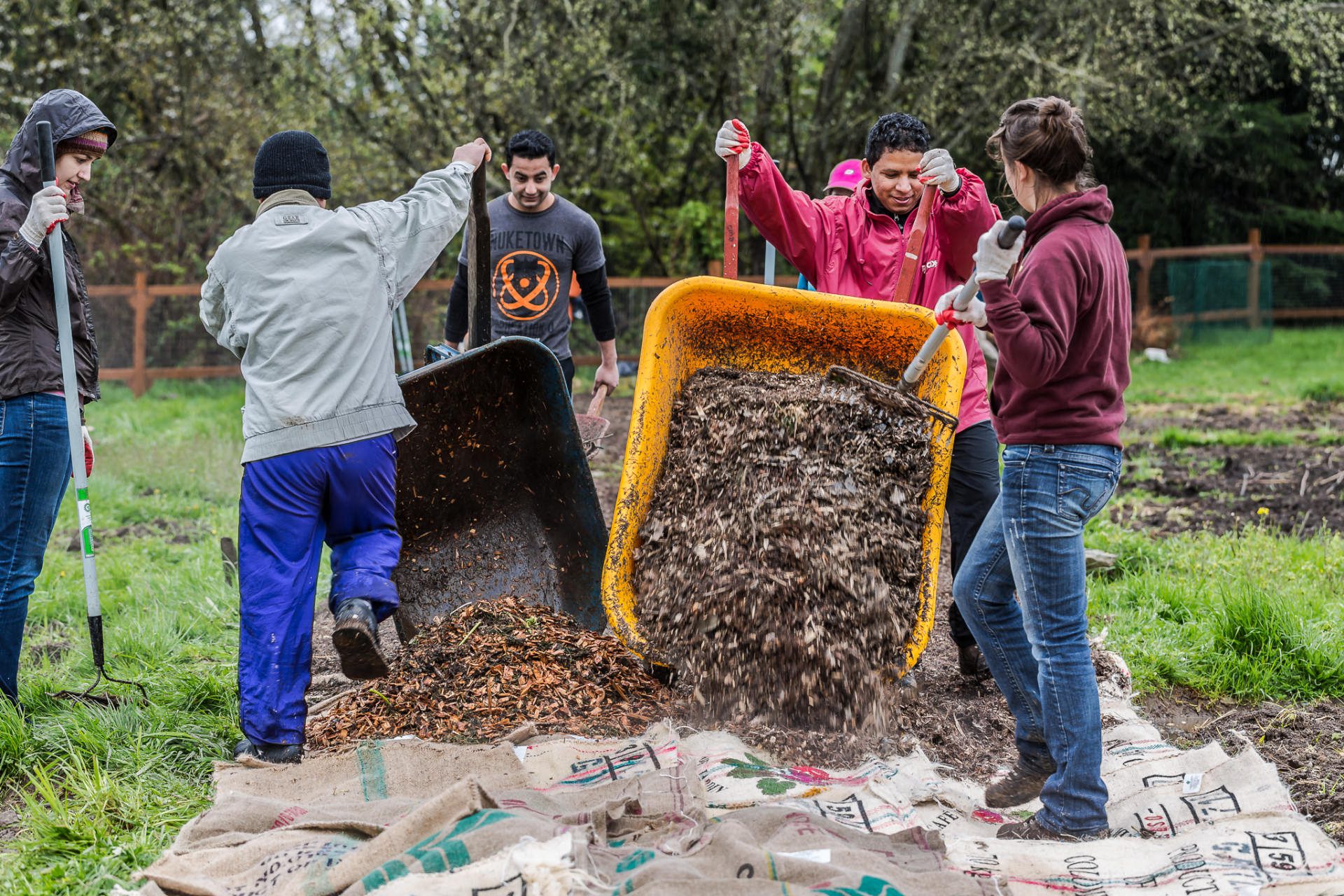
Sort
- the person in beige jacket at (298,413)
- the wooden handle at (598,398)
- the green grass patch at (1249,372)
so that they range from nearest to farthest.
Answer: the person in beige jacket at (298,413) → the wooden handle at (598,398) → the green grass patch at (1249,372)

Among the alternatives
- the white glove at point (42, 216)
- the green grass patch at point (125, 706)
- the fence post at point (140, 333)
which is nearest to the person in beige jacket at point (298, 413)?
the green grass patch at point (125, 706)

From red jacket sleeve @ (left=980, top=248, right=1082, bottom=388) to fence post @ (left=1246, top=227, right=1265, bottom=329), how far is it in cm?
1491

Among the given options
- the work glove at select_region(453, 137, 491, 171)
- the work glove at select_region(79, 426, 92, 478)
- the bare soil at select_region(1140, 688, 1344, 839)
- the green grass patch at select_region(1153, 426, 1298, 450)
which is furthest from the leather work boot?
the green grass patch at select_region(1153, 426, 1298, 450)

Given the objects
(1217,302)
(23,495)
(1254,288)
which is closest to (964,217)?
(23,495)

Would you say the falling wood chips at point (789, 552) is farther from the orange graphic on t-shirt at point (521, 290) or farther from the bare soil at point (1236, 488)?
the bare soil at point (1236, 488)

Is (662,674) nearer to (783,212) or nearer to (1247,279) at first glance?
(783,212)

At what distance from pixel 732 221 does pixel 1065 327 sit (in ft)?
4.86

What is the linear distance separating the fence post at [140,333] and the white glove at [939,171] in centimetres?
1052

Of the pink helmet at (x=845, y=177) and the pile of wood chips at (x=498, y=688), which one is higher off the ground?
the pink helmet at (x=845, y=177)

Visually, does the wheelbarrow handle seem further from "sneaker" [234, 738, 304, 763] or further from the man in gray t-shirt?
"sneaker" [234, 738, 304, 763]

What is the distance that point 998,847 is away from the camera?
2.53 meters

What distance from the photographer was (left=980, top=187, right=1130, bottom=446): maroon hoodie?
8.02 ft

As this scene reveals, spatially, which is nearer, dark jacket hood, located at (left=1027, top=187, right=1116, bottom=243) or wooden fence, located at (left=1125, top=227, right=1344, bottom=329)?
dark jacket hood, located at (left=1027, top=187, right=1116, bottom=243)

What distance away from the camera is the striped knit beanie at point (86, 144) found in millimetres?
3412
